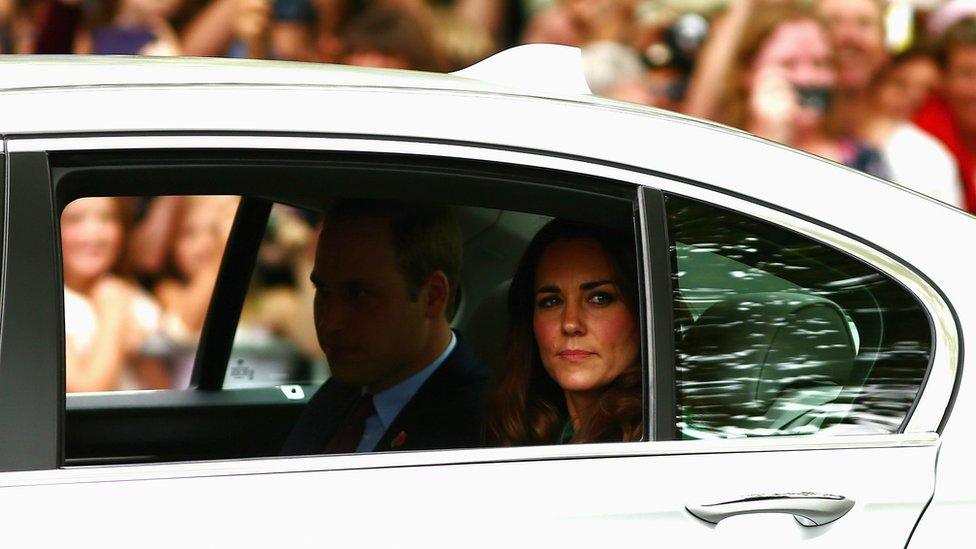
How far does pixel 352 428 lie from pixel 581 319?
505 mm

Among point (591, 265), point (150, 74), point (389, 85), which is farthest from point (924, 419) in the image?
point (150, 74)

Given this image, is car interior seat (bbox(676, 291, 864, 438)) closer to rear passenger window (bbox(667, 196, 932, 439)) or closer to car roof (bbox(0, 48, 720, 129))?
rear passenger window (bbox(667, 196, 932, 439))

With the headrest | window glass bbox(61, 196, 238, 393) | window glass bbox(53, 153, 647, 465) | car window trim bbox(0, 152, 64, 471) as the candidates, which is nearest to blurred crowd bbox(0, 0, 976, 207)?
window glass bbox(61, 196, 238, 393)

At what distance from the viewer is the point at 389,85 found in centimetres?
201

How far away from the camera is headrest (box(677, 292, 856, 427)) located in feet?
6.48

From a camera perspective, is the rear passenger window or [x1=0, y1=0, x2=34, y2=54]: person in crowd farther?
[x1=0, y1=0, x2=34, y2=54]: person in crowd

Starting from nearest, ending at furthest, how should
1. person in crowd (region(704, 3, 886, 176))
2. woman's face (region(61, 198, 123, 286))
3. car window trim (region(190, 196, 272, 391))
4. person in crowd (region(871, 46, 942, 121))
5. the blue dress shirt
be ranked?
the blue dress shirt < car window trim (region(190, 196, 272, 391)) < woman's face (region(61, 198, 123, 286)) < person in crowd (region(704, 3, 886, 176)) < person in crowd (region(871, 46, 942, 121))

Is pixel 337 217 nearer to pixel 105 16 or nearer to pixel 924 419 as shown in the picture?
pixel 924 419

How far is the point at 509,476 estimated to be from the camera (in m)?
1.83

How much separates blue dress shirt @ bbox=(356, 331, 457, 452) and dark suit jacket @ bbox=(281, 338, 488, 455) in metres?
0.02

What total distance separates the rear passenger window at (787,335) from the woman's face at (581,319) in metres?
0.12

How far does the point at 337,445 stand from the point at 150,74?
2.28ft

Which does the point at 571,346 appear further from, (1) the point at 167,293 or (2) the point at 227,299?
(1) the point at 167,293

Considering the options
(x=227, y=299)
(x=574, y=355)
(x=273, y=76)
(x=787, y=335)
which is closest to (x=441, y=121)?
(x=273, y=76)
